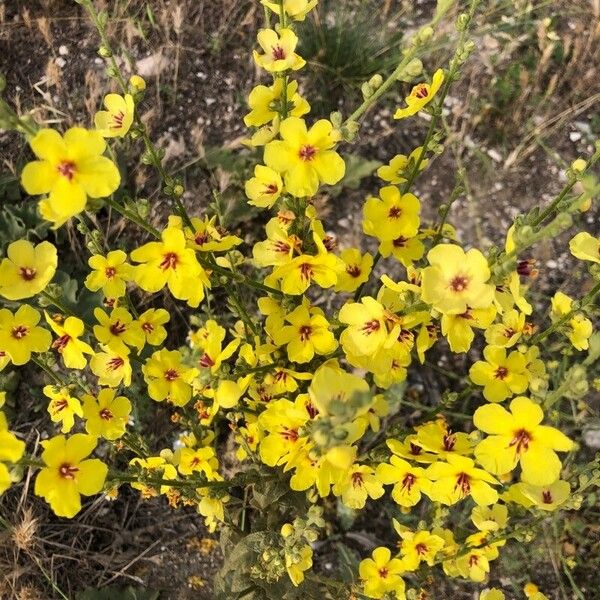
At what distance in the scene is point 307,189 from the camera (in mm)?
1932

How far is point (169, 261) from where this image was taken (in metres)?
Result: 1.90

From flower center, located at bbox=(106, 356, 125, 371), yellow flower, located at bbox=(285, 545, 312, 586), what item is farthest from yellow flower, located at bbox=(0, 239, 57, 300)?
yellow flower, located at bbox=(285, 545, 312, 586)

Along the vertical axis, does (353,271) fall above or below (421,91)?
below

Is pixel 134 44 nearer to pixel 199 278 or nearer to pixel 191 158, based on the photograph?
pixel 191 158

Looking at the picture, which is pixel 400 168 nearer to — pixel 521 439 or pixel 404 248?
pixel 404 248

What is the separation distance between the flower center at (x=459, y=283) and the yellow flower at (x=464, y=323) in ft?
0.45

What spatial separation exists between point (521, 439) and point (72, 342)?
1.31m

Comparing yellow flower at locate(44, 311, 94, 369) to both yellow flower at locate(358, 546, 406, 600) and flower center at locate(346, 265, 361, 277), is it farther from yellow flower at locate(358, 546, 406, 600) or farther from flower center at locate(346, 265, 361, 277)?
yellow flower at locate(358, 546, 406, 600)

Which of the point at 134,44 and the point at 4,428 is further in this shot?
the point at 134,44

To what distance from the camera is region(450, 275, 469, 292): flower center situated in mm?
1790

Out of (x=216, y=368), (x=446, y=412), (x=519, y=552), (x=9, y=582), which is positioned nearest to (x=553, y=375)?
(x=446, y=412)

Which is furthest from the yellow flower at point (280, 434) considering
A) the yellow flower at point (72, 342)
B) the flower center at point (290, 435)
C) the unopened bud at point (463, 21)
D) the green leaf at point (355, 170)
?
the green leaf at point (355, 170)

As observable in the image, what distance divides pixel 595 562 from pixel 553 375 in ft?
2.87

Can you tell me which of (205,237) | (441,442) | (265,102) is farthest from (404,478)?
(265,102)
